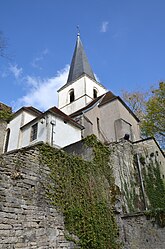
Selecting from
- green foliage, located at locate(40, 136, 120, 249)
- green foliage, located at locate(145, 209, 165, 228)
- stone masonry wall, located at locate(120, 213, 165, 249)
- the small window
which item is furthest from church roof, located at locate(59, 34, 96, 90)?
green foliage, located at locate(145, 209, 165, 228)

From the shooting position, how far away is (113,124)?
881 inches

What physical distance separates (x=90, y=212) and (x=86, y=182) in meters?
1.05

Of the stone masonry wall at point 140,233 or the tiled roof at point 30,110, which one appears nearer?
the stone masonry wall at point 140,233

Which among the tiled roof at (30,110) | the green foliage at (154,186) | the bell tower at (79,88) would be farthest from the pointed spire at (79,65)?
the green foliage at (154,186)

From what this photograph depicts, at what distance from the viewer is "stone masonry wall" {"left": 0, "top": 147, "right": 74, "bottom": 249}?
18.3 feet

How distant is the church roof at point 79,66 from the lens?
35.2 metres

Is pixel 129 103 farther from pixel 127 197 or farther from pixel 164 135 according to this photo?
pixel 127 197

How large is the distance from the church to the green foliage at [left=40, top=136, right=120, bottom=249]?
13.0 ft

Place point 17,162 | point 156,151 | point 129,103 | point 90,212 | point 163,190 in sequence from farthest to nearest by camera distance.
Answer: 1. point 129,103
2. point 156,151
3. point 163,190
4. point 90,212
5. point 17,162

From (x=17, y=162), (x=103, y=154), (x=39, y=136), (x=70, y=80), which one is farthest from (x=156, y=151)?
(x=70, y=80)

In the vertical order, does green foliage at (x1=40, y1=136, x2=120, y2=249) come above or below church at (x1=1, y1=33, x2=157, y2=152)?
below

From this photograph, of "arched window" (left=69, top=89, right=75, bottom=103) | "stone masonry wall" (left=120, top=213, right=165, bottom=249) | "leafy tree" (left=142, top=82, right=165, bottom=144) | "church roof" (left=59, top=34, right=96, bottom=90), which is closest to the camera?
"stone masonry wall" (left=120, top=213, right=165, bottom=249)

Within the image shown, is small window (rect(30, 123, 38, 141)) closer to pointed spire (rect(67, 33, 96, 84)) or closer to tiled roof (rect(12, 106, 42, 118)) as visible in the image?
tiled roof (rect(12, 106, 42, 118))

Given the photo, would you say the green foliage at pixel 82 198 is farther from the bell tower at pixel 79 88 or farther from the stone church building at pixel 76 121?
the bell tower at pixel 79 88
